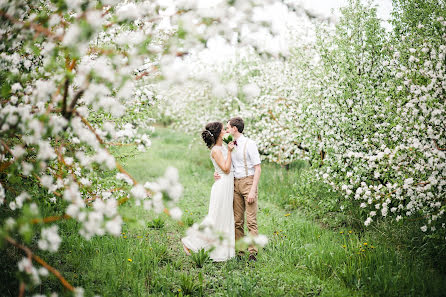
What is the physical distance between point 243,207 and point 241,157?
2.86 ft

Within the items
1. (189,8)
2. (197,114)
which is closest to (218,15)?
(189,8)

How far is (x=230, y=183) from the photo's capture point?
15.5 ft

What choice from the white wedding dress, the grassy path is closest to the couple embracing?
the white wedding dress

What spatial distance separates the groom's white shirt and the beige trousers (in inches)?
4.5

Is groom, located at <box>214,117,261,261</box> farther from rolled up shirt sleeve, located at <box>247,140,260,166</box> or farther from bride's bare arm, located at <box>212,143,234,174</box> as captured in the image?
bride's bare arm, located at <box>212,143,234,174</box>

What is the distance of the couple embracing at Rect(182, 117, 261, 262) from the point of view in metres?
4.59

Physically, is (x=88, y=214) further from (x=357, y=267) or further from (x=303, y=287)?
(x=357, y=267)

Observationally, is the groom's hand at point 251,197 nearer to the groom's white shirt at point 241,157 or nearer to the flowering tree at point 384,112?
the groom's white shirt at point 241,157

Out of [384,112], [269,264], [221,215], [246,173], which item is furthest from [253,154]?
[384,112]

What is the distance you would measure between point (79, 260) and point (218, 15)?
12.5 feet

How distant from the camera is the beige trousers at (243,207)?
15.0ft

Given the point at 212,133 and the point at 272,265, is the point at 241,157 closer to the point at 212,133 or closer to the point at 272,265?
the point at 212,133

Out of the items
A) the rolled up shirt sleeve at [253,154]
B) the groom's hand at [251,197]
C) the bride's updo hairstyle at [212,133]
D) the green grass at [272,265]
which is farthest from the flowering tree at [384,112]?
the groom's hand at [251,197]

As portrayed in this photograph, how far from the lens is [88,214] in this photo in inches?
81.4
